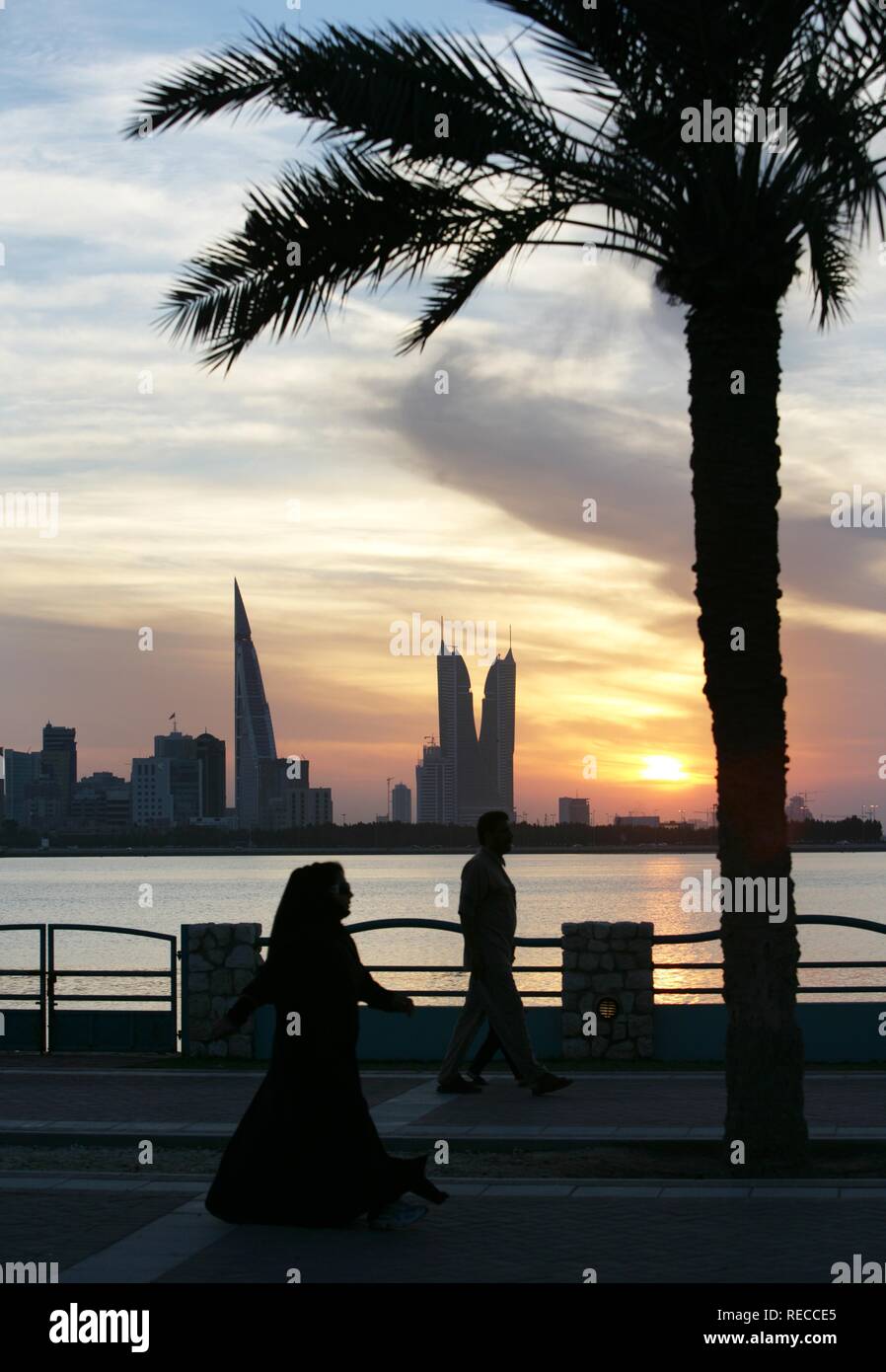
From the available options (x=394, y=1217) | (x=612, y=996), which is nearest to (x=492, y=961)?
(x=612, y=996)

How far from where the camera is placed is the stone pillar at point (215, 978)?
15031 millimetres

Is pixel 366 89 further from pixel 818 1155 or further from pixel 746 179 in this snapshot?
pixel 818 1155

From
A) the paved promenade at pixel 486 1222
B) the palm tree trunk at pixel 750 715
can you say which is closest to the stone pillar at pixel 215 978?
the paved promenade at pixel 486 1222

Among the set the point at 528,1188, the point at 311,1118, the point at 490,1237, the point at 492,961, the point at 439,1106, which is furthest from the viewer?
the point at 492,961

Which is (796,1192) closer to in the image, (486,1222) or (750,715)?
(486,1222)

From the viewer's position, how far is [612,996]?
48.2 ft

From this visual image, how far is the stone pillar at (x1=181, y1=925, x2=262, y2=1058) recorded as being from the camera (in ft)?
49.3

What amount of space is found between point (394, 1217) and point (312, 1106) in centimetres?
61

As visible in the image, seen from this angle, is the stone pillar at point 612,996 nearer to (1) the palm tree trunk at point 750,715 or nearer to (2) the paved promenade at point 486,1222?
(2) the paved promenade at point 486,1222

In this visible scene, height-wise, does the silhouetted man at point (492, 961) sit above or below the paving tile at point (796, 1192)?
above

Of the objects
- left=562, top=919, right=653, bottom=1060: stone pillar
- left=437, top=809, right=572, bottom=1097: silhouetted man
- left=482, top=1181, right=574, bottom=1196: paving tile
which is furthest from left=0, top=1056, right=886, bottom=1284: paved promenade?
left=562, top=919, right=653, bottom=1060: stone pillar
